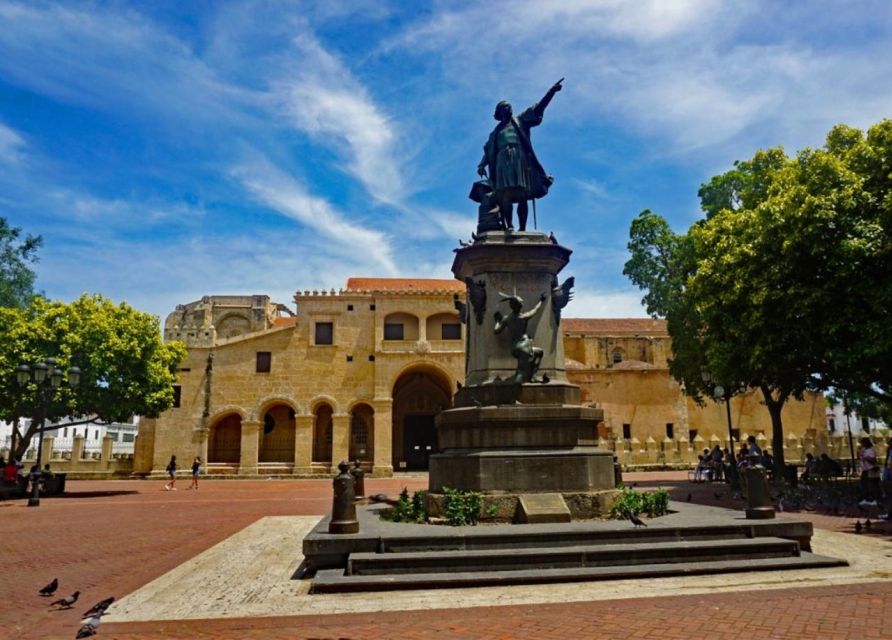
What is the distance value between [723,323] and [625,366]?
24.3 m

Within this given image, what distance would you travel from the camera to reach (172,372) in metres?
29.3

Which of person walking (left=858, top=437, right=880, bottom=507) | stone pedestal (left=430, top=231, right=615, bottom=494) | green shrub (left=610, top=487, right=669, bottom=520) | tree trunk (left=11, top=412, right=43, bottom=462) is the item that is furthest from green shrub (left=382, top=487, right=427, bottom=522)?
tree trunk (left=11, top=412, right=43, bottom=462)

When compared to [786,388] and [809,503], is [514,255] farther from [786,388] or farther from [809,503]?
[786,388]

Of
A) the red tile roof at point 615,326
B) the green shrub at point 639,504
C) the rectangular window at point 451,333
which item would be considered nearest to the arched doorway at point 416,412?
the rectangular window at point 451,333

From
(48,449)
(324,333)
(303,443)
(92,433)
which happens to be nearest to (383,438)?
(303,443)

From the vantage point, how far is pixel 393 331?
41000 mm

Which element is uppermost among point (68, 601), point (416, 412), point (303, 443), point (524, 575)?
point (416, 412)

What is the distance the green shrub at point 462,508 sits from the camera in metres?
8.93

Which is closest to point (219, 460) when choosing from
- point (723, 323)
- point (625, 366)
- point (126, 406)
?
point (126, 406)

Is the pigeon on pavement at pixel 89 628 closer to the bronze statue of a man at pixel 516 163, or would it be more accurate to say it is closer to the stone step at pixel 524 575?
the stone step at pixel 524 575

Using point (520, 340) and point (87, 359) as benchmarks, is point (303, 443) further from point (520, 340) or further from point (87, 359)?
point (520, 340)

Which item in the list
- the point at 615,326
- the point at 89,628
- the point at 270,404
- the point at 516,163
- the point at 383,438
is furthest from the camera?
the point at 615,326

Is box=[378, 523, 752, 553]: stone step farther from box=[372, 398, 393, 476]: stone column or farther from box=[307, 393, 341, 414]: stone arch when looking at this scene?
box=[307, 393, 341, 414]: stone arch

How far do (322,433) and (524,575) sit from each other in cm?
3582
